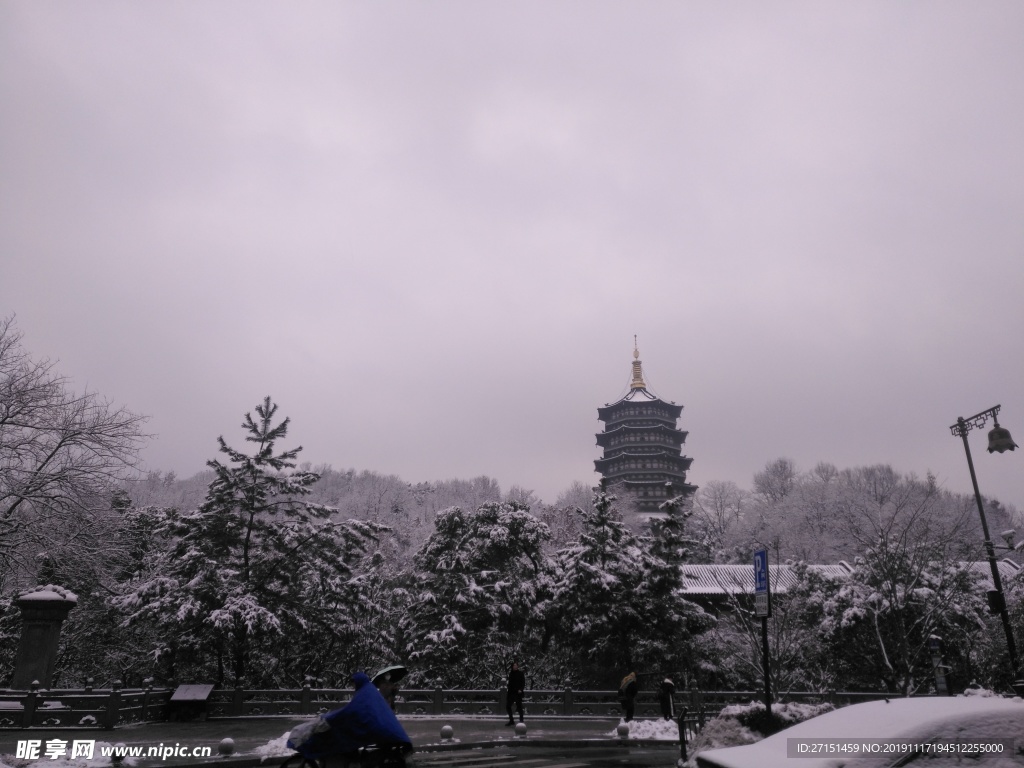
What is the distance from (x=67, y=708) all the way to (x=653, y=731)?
13149 mm

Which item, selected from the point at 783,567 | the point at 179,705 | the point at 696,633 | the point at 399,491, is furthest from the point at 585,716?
the point at 399,491

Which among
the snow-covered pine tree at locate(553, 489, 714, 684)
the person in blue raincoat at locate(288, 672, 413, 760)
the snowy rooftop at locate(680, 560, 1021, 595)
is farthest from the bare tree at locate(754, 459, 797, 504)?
the person in blue raincoat at locate(288, 672, 413, 760)

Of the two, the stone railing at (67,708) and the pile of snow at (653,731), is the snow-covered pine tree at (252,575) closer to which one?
the stone railing at (67,708)

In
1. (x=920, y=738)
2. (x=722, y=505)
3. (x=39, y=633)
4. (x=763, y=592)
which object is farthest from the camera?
(x=722, y=505)

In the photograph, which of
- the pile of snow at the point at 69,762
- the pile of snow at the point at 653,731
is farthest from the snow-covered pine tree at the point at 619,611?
the pile of snow at the point at 69,762

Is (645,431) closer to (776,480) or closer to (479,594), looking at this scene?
(776,480)

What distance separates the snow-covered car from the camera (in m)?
5.73

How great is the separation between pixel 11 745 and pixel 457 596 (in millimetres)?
14062

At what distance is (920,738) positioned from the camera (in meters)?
5.86

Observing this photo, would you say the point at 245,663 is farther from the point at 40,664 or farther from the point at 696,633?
the point at 696,633

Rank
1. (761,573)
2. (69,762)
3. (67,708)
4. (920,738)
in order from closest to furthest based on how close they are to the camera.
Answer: (920,738)
(69,762)
(761,573)
(67,708)

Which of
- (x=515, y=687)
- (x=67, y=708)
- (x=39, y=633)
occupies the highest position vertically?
(x=39, y=633)

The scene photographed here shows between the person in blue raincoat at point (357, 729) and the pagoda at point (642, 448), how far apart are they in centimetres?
7058

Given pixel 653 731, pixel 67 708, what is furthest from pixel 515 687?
pixel 67 708
